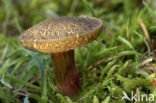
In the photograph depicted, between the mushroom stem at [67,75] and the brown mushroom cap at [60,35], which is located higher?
the brown mushroom cap at [60,35]

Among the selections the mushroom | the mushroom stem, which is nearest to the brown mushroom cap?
the mushroom

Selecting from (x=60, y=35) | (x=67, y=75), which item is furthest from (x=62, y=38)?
(x=67, y=75)

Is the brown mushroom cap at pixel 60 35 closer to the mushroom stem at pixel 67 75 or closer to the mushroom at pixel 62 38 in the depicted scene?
the mushroom at pixel 62 38

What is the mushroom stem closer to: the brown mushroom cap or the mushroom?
the mushroom

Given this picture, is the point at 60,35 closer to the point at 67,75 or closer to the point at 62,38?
the point at 62,38

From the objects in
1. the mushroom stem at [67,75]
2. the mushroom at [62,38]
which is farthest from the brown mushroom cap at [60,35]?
the mushroom stem at [67,75]

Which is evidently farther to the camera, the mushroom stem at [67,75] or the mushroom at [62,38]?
the mushroom stem at [67,75]

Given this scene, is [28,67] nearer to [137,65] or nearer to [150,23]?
[137,65]
